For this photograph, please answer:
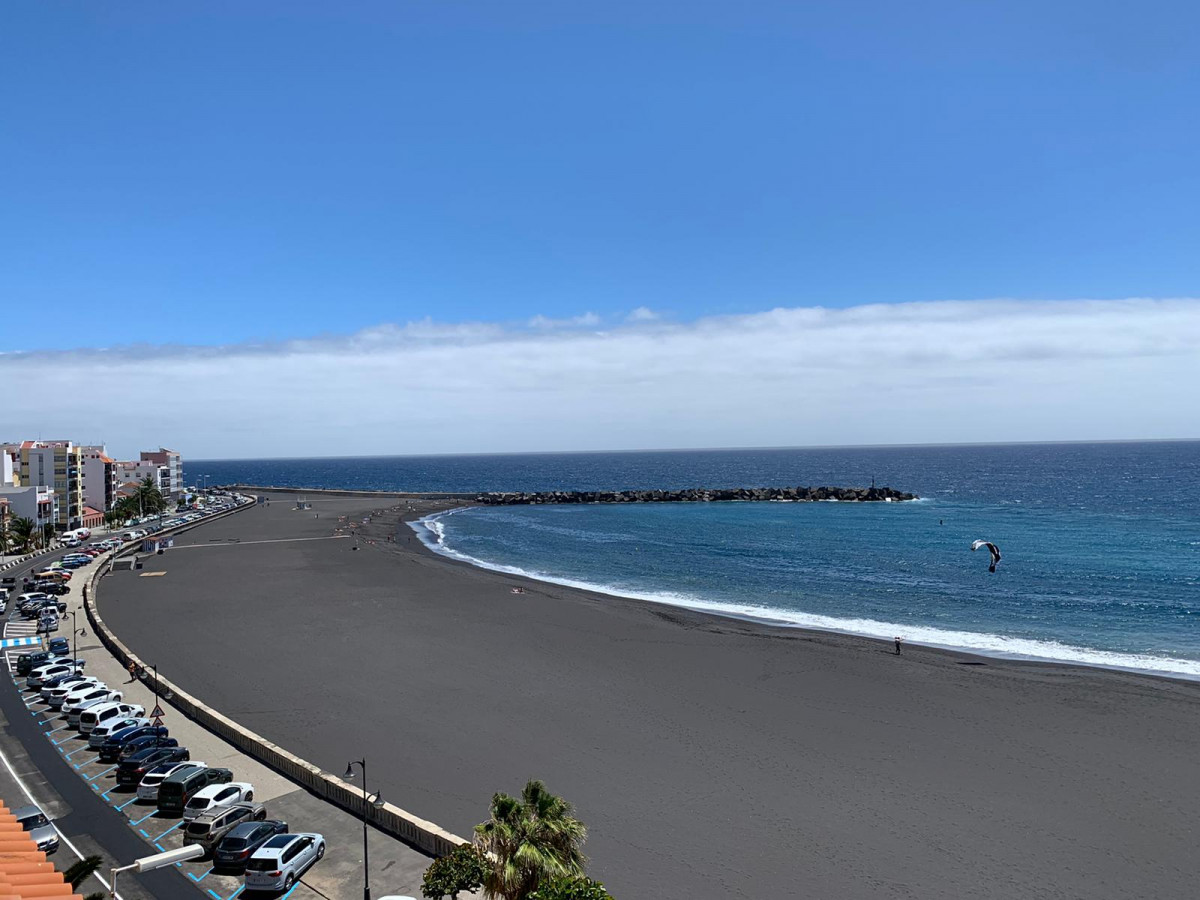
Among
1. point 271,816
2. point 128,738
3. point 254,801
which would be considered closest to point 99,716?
point 128,738

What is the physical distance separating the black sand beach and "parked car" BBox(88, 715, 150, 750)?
391 cm

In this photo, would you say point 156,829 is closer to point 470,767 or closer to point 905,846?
point 470,767

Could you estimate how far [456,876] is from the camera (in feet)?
44.2

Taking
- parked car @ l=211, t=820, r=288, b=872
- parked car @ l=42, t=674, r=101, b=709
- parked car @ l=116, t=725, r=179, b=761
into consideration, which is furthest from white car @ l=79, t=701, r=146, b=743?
parked car @ l=211, t=820, r=288, b=872

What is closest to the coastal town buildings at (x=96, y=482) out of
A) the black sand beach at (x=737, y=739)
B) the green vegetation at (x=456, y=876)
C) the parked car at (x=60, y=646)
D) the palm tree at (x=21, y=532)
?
the palm tree at (x=21, y=532)

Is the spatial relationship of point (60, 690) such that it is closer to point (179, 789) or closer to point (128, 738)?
point (128, 738)

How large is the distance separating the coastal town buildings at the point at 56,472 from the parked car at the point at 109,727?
84505mm

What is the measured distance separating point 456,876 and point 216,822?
31.6 feet

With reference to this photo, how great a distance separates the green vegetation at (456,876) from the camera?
44.0 feet

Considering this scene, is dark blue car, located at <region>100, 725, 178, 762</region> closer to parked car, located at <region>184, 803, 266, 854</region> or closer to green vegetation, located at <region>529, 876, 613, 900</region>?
parked car, located at <region>184, 803, 266, 854</region>

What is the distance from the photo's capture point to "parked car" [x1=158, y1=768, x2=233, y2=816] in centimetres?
2077

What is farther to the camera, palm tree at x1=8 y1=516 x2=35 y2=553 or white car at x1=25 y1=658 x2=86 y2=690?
palm tree at x1=8 y1=516 x2=35 y2=553

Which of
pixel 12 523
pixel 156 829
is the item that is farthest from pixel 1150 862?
pixel 12 523

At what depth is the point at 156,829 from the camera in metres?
20.2
